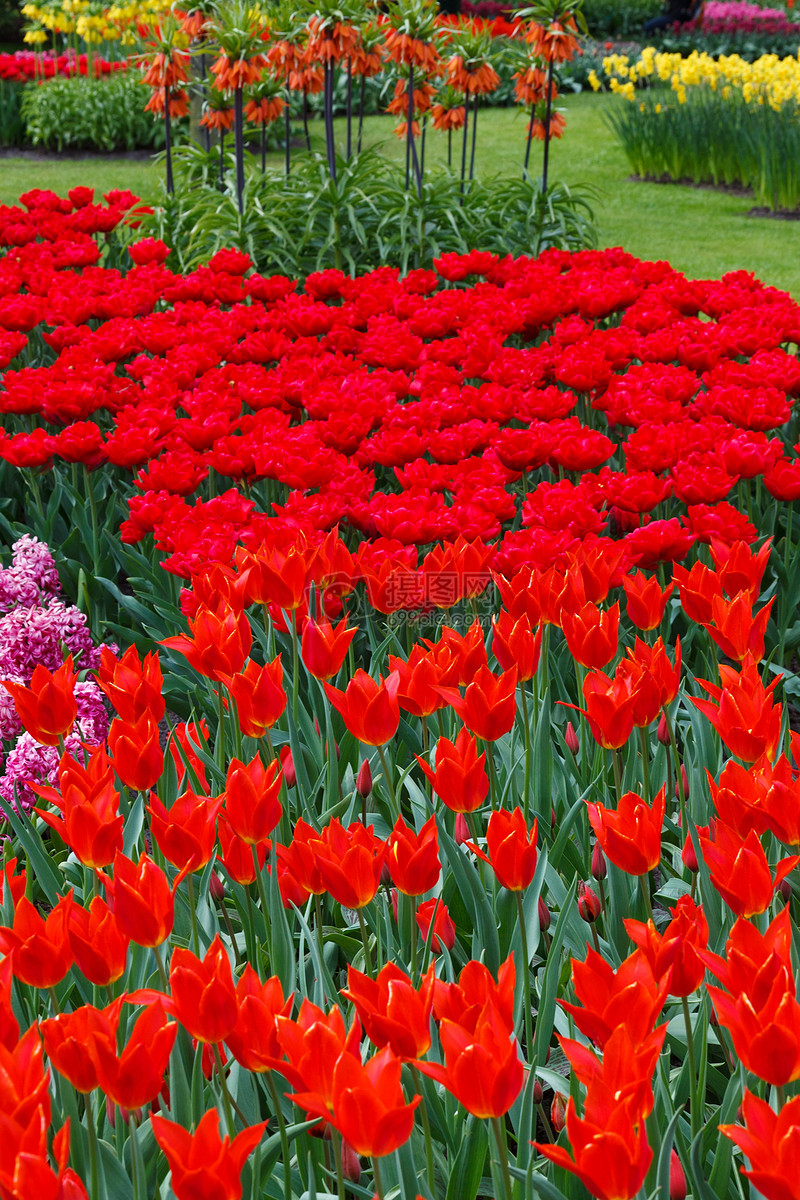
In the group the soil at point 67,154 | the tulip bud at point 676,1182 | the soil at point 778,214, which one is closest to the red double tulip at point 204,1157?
the tulip bud at point 676,1182

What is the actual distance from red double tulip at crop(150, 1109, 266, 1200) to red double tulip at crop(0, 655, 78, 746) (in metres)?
0.86

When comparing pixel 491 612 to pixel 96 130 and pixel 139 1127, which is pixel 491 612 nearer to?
pixel 139 1127

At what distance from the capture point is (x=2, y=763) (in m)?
2.70

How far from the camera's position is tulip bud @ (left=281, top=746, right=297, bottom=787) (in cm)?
180

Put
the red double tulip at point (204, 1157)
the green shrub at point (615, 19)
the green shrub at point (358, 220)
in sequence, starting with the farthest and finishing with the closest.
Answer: the green shrub at point (615, 19) < the green shrub at point (358, 220) < the red double tulip at point (204, 1157)

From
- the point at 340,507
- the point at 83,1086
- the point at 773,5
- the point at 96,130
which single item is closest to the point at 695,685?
the point at 340,507

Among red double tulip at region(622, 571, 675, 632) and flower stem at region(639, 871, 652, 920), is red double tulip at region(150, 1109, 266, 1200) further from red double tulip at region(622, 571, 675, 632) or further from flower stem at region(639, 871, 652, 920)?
red double tulip at region(622, 571, 675, 632)

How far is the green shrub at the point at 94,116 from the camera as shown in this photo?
15.7m

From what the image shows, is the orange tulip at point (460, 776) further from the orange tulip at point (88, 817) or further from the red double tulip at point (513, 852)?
the orange tulip at point (88, 817)

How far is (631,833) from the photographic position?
1.34m

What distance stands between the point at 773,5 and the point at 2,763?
115 feet

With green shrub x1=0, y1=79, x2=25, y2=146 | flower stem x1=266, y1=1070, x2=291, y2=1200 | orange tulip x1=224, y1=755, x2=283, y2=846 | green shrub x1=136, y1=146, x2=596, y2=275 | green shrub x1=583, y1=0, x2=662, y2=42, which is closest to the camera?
flower stem x1=266, y1=1070, x2=291, y2=1200

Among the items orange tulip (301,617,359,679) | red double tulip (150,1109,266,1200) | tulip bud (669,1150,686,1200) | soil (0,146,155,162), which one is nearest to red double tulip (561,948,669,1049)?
tulip bud (669,1150,686,1200)

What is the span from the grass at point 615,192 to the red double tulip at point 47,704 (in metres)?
7.32
